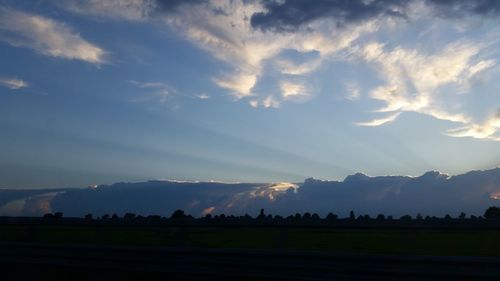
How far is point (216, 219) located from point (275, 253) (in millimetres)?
4986

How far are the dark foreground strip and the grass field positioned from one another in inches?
118

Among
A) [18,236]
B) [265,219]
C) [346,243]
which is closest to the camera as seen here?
[265,219]

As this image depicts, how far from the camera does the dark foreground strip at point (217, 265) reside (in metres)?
10.4

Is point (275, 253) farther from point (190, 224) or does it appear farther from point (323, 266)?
point (190, 224)

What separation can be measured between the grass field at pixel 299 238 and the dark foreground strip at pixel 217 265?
2994 millimetres

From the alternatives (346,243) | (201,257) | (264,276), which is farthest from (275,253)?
(346,243)

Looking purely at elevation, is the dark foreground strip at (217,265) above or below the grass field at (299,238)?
below

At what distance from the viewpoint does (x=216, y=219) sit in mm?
16750

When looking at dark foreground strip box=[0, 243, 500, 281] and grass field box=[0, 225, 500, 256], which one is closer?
dark foreground strip box=[0, 243, 500, 281]

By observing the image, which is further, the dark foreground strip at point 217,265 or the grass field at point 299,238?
the grass field at point 299,238

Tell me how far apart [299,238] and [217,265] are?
1111 cm

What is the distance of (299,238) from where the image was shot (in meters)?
22.9

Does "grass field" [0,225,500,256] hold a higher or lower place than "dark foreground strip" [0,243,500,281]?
higher

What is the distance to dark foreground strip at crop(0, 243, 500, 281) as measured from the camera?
10.4 meters
